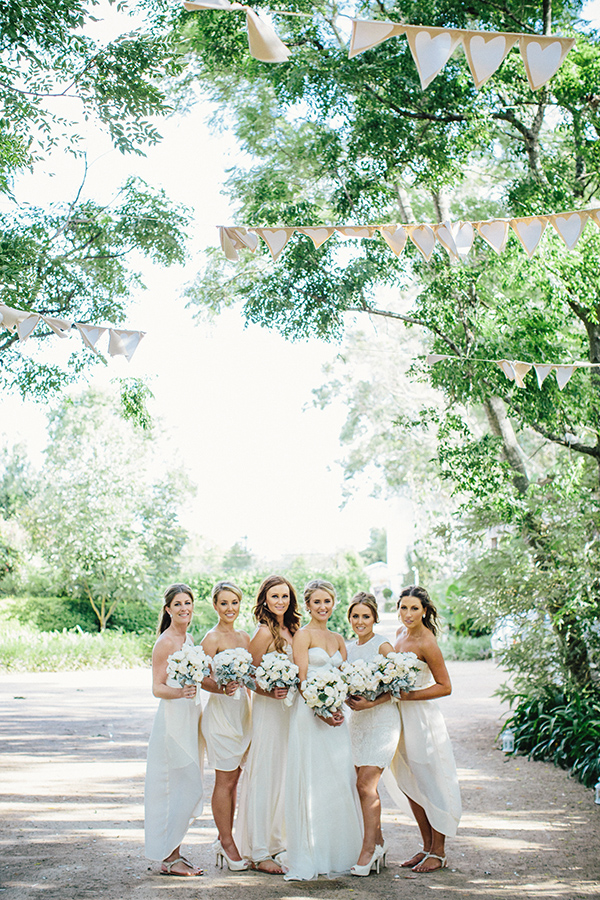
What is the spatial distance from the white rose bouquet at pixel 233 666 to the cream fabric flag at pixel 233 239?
3.28m

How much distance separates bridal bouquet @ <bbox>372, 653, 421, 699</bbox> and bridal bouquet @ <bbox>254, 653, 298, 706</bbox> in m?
0.48

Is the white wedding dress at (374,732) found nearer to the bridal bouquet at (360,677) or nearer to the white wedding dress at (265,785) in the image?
the bridal bouquet at (360,677)

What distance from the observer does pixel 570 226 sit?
5.70 metres

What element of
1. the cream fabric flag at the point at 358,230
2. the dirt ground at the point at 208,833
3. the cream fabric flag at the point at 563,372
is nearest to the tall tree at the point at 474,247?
the cream fabric flag at the point at 563,372

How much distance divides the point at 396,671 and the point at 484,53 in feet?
10.8

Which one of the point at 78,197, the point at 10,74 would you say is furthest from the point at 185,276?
the point at 10,74

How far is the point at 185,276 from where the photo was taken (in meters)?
13.8

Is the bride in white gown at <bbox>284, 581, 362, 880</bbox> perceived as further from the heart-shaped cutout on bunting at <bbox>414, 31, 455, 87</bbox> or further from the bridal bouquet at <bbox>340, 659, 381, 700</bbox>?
the heart-shaped cutout on bunting at <bbox>414, 31, 455, 87</bbox>

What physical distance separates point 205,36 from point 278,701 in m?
7.93

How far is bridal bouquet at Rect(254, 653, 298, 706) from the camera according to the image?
4.47m

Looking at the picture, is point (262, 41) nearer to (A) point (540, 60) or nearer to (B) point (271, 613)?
(A) point (540, 60)

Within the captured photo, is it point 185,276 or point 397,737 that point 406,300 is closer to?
point 185,276

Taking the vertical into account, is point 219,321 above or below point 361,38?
above

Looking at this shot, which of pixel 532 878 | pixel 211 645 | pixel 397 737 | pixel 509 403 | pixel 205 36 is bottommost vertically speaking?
pixel 532 878
